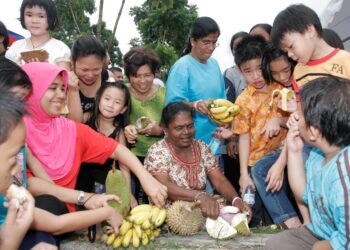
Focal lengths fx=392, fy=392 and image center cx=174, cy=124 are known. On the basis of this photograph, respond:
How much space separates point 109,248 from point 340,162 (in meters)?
1.77

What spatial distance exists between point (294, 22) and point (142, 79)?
1665mm

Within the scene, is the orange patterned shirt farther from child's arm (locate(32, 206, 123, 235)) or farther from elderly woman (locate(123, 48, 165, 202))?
child's arm (locate(32, 206, 123, 235))

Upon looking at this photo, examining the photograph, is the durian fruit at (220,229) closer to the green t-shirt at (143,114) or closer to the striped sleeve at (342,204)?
the striped sleeve at (342,204)

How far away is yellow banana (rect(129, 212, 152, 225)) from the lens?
9.72 feet

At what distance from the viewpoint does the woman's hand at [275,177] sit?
10.6ft

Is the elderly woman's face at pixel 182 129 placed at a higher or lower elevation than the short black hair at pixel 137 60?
lower

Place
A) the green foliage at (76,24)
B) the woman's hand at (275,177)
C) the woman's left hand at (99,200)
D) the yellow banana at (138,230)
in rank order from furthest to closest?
1. the green foliage at (76,24)
2. the woman's hand at (275,177)
3. the yellow banana at (138,230)
4. the woman's left hand at (99,200)

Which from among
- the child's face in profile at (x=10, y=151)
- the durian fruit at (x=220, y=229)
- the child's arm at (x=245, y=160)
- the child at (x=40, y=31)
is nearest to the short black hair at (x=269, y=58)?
the child's arm at (x=245, y=160)

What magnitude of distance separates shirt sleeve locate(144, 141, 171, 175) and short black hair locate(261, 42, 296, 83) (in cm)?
119

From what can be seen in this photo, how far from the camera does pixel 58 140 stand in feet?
10.4

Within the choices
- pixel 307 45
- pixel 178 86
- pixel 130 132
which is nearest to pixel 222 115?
pixel 178 86

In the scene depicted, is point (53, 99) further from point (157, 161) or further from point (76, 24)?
point (76, 24)

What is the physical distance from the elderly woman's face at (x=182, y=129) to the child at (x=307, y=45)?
1.06 meters

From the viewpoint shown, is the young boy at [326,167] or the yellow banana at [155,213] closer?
the young boy at [326,167]
